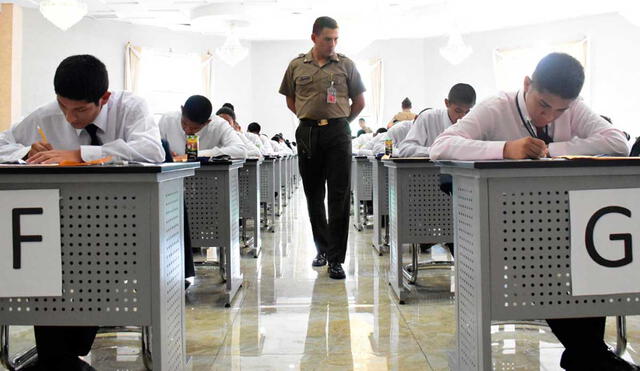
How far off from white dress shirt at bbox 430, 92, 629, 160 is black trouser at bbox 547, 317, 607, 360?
1.85 ft

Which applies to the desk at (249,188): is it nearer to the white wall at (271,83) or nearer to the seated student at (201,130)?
the seated student at (201,130)

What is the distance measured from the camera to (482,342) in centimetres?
149

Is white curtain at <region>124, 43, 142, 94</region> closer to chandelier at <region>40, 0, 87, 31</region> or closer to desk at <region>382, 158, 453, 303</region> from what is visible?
chandelier at <region>40, 0, 87, 31</region>

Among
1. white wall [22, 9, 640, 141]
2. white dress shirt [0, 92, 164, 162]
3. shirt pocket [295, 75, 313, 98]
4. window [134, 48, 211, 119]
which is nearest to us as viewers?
white dress shirt [0, 92, 164, 162]

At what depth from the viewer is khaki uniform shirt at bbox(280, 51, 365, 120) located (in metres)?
3.24

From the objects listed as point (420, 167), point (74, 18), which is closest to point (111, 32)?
point (74, 18)

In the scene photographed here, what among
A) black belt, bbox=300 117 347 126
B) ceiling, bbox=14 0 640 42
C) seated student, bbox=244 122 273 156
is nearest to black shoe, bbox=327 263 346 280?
black belt, bbox=300 117 347 126

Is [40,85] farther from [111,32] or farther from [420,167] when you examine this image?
[420,167]

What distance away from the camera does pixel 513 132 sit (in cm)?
191

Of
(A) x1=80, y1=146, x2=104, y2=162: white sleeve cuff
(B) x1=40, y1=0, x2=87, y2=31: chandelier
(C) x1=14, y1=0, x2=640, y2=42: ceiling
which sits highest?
(C) x1=14, y1=0, x2=640, y2=42: ceiling

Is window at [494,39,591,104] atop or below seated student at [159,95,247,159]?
atop

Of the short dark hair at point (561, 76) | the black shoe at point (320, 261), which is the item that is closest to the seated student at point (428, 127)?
the black shoe at point (320, 261)

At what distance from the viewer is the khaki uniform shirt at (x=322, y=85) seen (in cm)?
324

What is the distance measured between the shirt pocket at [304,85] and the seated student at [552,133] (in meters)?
1.49
